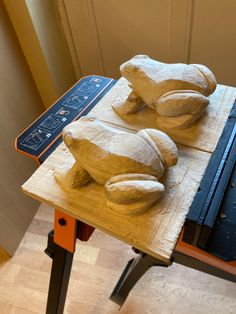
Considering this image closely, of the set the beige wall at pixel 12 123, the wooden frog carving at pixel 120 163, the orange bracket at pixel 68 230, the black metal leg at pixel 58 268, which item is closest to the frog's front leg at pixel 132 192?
the wooden frog carving at pixel 120 163

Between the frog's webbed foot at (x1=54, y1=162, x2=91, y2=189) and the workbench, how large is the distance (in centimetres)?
1

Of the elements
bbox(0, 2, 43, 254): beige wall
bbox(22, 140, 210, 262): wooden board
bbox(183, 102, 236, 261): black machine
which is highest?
bbox(22, 140, 210, 262): wooden board

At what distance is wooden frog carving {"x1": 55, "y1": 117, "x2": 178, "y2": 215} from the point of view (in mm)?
461


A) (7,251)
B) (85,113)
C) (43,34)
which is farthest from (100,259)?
(43,34)

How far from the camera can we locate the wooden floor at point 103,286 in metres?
0.99

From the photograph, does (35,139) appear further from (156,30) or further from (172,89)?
(156,30)

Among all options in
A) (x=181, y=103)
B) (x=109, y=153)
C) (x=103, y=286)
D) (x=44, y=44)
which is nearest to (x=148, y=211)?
(x=109, y=153)

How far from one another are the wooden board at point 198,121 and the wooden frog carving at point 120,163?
3.9 inches

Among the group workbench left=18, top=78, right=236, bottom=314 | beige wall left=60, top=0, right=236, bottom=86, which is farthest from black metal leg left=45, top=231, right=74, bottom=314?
beige wall left=60, top=0, right=236, bottom=86

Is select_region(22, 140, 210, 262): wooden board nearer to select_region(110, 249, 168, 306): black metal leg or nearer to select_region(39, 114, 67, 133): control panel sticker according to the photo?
select_region(39, 114, 67, 133): control panel sticker

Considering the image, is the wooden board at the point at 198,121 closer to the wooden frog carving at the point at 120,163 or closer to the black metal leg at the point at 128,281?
the wooden frog carving at the point at 120,163

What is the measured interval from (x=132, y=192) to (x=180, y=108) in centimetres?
22

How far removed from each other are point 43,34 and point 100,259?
2.94ft

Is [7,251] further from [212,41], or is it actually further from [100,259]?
[212,41]
